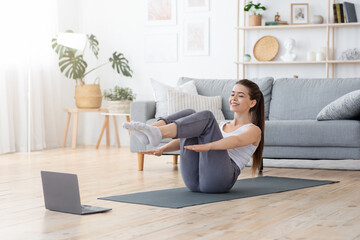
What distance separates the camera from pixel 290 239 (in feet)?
7.59

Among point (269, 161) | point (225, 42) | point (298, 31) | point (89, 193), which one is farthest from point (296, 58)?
point (89, 193)

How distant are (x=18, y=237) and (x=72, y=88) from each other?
5354 millimetres

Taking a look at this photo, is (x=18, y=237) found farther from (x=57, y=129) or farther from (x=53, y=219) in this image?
(x=57, y=129)

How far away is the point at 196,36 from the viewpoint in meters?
7.09

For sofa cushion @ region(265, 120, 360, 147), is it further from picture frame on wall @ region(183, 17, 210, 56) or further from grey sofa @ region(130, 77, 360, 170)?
picture frame on wall @ region(183, 17, 210, 56)

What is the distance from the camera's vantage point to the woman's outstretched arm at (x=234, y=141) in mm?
3043

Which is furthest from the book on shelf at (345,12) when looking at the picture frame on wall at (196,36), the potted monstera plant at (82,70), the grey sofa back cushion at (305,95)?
the potted monstera plant at (82,70)

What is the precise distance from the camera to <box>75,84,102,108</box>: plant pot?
7070 millimetres

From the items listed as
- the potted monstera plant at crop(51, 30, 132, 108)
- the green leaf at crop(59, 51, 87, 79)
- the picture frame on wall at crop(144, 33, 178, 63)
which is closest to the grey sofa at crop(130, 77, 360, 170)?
the picture frame on wall at crop(144, 33, 178, 63)

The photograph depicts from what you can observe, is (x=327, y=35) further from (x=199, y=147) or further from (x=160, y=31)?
(x=199, y=147)

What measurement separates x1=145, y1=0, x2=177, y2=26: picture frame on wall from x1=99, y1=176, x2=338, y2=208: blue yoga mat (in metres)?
3.51

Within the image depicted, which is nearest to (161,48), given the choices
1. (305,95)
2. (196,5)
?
(196,5)

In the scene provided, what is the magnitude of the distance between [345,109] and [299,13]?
7.70ft

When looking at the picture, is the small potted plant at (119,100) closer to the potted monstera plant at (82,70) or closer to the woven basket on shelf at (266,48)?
the potted monstera plant at (82,70)
